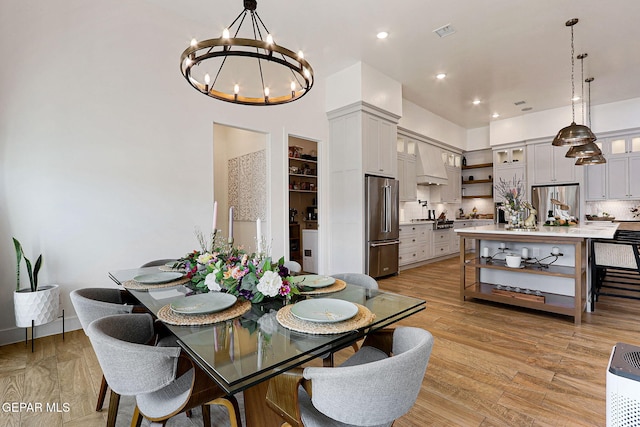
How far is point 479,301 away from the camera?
3.93 meters

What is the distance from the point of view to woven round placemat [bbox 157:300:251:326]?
4.16 ft

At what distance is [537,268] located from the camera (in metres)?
3.50

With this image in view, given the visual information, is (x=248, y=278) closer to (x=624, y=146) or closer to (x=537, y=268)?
(x=537, y=268)

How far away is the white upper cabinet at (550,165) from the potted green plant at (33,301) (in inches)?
352

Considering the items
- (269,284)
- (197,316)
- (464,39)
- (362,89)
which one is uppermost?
(464,39)

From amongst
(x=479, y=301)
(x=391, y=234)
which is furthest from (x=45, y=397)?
(x=391, y=234)

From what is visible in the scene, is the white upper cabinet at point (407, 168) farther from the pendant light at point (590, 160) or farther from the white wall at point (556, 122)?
the pendant light at point (590, 160)

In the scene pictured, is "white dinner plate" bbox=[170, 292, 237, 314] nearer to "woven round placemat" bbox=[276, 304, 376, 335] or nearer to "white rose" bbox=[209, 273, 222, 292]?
"white rose" bbox=[209, 273, 222, 292]

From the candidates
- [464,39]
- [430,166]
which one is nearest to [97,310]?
[464,39]

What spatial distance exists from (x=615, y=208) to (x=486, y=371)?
7128 mm

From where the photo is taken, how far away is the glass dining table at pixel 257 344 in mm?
935

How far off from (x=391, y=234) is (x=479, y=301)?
1.90 metres

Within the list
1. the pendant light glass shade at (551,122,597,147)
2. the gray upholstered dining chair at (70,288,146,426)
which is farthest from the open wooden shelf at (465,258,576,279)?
the gray upholstered dining chair at (70,288,146,426)

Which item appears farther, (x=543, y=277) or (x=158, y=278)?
(x=543, y=277)
